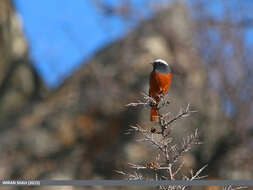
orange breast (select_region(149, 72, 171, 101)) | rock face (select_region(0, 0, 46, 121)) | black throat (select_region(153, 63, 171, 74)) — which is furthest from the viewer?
rock face (select_region(0, 0, 46, 121))

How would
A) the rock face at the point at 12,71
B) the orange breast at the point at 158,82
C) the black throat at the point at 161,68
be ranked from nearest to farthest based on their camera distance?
the orange breast at the point at 158,82, the black throat at the point at 161,68, the rock face at the point at 12,71

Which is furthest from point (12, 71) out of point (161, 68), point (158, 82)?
point (158, 82)

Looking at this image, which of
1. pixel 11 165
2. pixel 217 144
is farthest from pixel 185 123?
pixel 11 165

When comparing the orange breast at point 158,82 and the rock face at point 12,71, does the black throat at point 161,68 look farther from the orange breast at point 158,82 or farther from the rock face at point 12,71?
the rock face at point 12,71

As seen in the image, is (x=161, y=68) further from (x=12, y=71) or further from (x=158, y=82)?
(x=12, y=71)

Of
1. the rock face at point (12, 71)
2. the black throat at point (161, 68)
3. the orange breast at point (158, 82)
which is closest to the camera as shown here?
the orange breast at point (158, 82)

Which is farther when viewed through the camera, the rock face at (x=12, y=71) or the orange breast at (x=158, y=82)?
the rock face at (x=12, y=71)

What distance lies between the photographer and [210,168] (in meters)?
12.8

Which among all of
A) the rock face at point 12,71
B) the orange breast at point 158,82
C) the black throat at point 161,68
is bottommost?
the orange breast at point 158,82

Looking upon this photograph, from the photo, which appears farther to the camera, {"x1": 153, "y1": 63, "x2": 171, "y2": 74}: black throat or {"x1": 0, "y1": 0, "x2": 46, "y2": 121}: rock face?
{"x1": 0, "y1": 0, "x2": 46, "y2": 121}: rock face

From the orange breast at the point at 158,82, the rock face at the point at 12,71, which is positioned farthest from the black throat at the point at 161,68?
the rock face at the point at 12,71

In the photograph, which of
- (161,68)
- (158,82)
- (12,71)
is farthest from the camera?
A: (12,71)

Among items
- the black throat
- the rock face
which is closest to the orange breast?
the black throat

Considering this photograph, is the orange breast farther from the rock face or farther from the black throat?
the rock face
